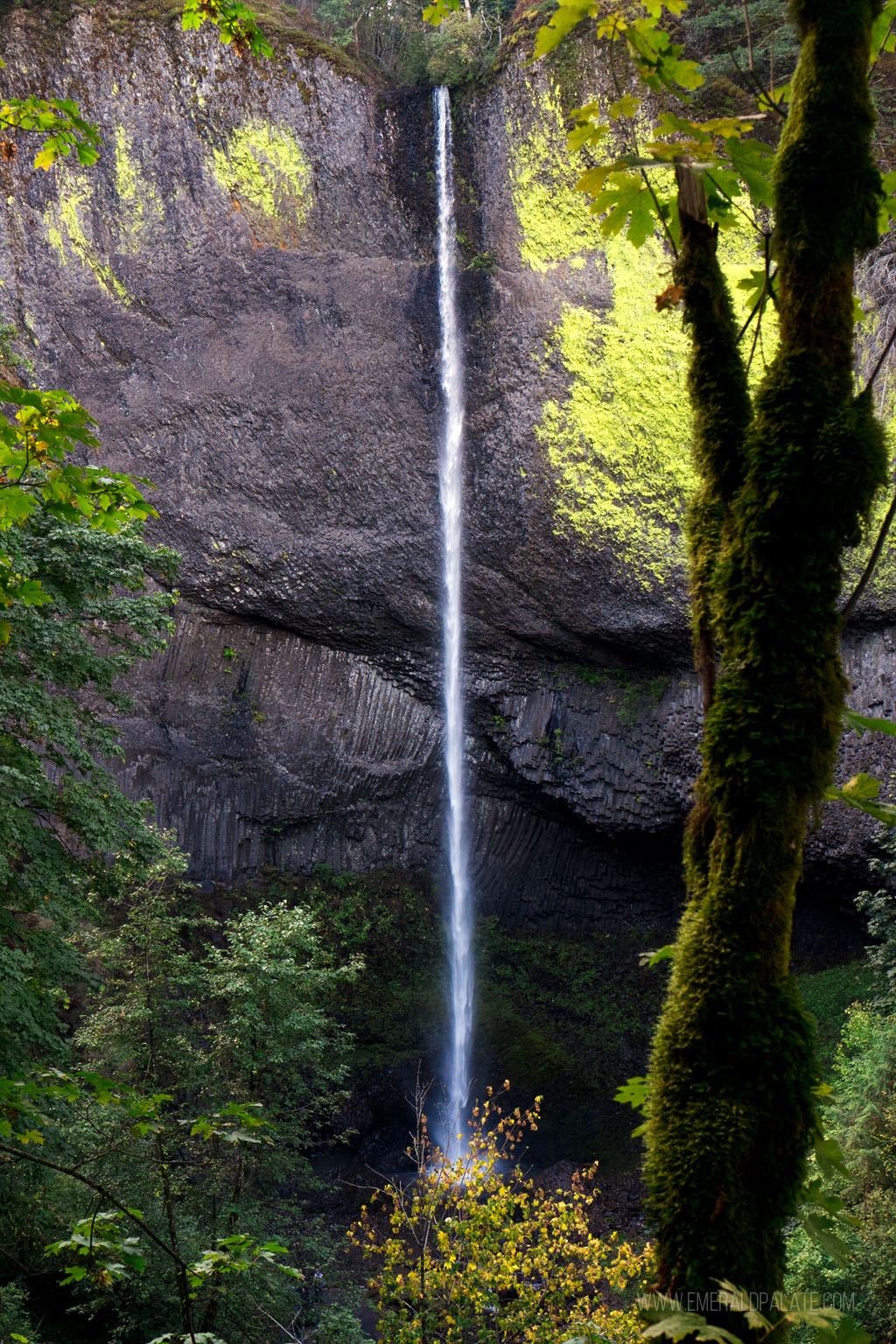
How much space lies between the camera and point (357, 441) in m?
16.4

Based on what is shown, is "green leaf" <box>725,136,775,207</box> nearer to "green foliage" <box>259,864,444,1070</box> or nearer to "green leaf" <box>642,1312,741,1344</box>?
"green leaf" <box>642,1312,741,1344</box>

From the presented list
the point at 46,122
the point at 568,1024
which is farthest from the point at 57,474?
the point at 568,1024

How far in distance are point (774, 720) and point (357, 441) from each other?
15534 millimetres

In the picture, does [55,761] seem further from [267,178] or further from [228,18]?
[267,178]

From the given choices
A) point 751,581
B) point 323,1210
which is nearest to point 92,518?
point 751,581

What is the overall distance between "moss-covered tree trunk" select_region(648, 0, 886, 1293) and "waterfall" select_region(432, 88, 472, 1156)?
48.8ft

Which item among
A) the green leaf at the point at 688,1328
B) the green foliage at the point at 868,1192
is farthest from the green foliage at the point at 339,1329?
the green leaf at the point at 688,1328

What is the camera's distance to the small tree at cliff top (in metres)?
1.50

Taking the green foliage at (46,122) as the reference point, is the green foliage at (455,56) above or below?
above

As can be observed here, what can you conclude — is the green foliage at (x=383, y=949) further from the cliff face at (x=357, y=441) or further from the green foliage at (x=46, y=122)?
the green foliage at (x=46, y=122)

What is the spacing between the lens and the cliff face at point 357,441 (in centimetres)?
1559

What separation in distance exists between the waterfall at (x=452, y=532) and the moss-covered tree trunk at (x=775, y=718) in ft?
48.8

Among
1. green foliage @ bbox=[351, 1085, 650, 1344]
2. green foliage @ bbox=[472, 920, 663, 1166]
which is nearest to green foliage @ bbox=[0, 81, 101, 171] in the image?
green foliage @ bbox=[351, 1085, 650, 1344]

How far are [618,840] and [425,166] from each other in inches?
501
